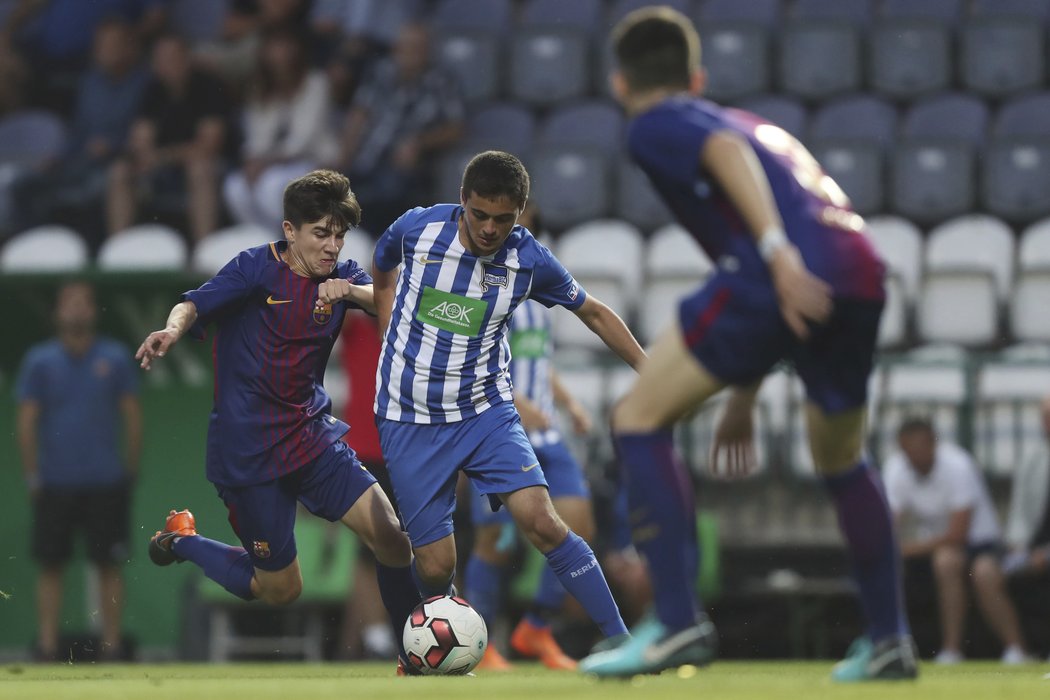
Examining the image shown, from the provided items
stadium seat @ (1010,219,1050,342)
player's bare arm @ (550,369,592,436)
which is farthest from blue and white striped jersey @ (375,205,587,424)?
stadium seat @ (1010,219,1050,342)

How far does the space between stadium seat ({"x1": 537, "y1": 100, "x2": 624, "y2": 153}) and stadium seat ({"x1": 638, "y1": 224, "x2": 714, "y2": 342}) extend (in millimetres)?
1537

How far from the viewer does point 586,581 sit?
Answer: 6.64 metres

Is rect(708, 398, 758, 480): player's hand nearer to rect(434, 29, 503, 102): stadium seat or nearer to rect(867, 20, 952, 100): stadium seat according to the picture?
rect(867, 20, 952, 100): stadium seat

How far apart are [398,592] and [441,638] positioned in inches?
22.8

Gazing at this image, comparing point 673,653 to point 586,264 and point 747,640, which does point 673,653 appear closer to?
point 747,640

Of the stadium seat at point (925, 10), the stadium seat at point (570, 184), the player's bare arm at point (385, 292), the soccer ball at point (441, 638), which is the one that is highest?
the stadium seat at point (925, 10)

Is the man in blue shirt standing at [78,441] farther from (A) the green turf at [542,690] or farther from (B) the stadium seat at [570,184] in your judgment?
(A) the green turf at [542,690]

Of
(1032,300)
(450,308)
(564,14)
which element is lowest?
(1032,300)

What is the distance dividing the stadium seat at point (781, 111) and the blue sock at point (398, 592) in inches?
274

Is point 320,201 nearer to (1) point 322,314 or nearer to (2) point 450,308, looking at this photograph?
(1) point 322,314

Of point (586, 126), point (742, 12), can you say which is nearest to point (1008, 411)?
point (586, 126)

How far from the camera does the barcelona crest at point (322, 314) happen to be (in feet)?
22.2

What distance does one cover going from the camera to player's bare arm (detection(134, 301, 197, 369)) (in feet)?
19.9

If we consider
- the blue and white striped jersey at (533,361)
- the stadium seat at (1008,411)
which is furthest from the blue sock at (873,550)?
→ the stadium seat at (1008,411)
